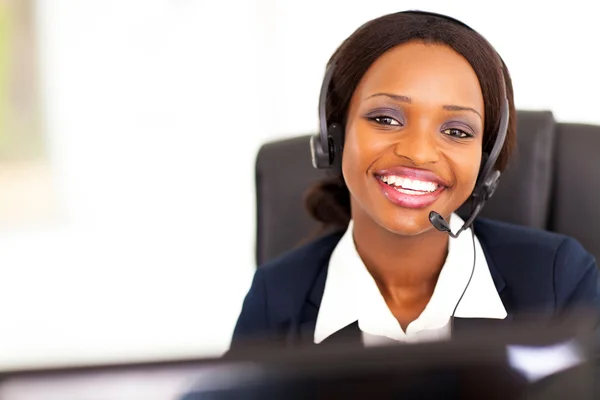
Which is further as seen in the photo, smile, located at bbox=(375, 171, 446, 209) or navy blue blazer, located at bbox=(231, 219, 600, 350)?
navy blue blazer, located at bbox=(231, 219, 600, 350)

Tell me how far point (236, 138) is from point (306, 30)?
0.42m

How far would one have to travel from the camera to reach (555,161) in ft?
4.14

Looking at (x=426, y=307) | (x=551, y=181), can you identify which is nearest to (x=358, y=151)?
(x=426, y=307)

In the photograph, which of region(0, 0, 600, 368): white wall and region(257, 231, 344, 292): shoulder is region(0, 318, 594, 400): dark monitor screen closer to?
region(257, 231, 344, 292): shoulder

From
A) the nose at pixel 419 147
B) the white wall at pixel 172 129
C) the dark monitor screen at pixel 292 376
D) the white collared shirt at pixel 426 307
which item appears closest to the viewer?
the dark monitor screen at pixel 292 376

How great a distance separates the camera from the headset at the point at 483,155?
3.16 feet

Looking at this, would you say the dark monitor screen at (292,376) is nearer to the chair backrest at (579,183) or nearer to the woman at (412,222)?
the woman at (412,222)

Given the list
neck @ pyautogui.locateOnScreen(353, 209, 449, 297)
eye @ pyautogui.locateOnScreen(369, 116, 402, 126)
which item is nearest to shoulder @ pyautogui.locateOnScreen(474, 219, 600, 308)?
neck @ pyautogui.locateOnScreen(353, 209, 449, 297)

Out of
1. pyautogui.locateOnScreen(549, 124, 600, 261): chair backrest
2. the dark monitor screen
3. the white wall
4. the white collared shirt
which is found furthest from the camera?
the white wall

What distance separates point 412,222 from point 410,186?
2.4 inches

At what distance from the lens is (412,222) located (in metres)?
0.98

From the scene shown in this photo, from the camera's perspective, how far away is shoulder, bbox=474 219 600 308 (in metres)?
1.08

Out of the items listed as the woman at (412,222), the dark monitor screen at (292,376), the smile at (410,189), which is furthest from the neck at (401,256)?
the dark monitor screen at (292,376)

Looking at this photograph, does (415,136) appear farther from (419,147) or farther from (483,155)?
(483,155)
